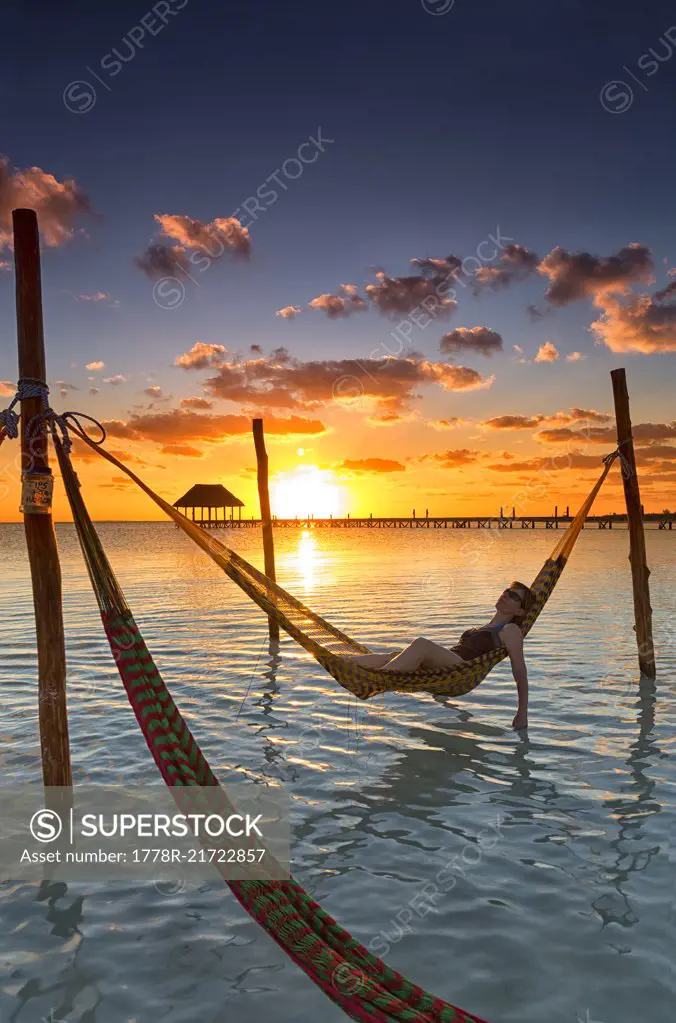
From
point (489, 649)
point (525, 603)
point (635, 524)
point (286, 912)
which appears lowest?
point (286, 912)

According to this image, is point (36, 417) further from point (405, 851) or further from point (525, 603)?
point (525, 603)

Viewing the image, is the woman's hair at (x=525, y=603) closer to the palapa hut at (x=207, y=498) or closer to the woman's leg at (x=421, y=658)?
the woman's leg at (x=421, y=658)

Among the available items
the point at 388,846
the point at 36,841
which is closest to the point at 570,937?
the point at 388,846

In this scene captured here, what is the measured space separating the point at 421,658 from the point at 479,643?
2.64ft

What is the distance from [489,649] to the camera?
21.4 ft

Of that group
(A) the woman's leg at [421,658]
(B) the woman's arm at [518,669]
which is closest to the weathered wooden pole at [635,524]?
(B) the woman's arm at [518,669]

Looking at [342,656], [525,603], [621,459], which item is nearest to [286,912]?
[342,656]

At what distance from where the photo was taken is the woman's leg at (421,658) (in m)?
5.89

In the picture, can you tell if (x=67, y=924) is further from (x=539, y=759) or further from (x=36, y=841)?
(x=539, y=759)

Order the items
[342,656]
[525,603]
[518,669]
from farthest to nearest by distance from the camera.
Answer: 1. [525,603]
2. [518,669]
3. [342,656]

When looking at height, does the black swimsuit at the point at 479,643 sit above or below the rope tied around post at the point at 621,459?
below

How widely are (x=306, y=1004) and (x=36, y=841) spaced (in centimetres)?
212

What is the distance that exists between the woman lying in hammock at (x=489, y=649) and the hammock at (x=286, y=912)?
104 inches

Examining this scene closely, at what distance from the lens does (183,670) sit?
29.4 ft
